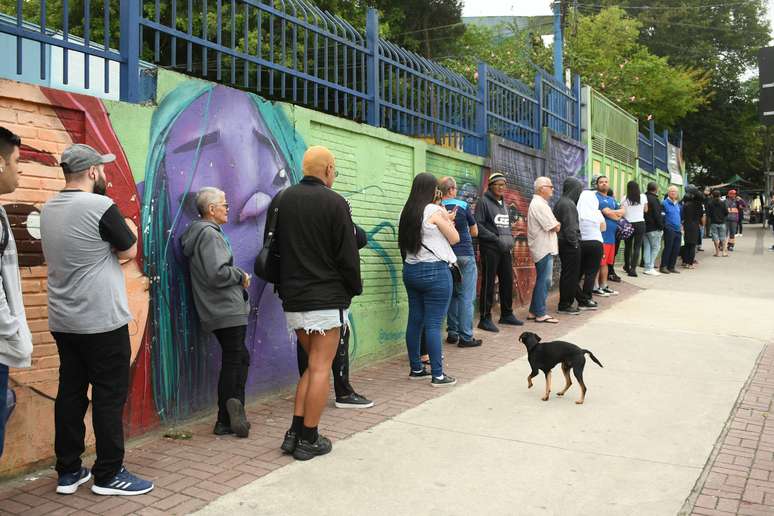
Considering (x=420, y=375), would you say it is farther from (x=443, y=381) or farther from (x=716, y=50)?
(x=716, y=50)

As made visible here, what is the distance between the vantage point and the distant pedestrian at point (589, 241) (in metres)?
9.97

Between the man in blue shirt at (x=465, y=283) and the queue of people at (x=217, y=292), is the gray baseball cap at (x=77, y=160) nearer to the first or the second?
the queue of people at (x=217, y=292)

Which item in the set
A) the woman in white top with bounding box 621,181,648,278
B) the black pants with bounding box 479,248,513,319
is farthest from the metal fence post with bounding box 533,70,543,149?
the black pants with bounding box 479,248,513,319

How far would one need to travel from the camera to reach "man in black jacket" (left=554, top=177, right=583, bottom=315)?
9500 mm

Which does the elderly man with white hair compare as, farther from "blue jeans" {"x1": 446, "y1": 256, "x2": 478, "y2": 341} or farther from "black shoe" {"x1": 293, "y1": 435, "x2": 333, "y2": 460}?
"black shoe" {"x1": 293, "y1": 435, "x2": 333, "y2": 460}

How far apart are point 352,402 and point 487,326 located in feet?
11.5

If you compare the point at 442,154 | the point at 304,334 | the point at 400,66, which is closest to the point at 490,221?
Result: the point at 442,154

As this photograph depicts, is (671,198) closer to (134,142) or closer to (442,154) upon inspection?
(442,154)

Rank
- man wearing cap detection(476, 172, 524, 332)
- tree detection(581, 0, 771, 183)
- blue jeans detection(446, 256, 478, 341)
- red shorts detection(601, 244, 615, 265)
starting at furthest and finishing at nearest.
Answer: tree detection(581, 0, 771, 183)
red shorts detection(601, 244, 615, 265)
man wearing cap detection(476, 172, 524, 332)
blue jeans detection(446, 256, 478, 341)

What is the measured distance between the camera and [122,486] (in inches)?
143

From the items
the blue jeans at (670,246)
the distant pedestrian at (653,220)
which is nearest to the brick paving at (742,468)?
the distant pedestrian at (653,220)

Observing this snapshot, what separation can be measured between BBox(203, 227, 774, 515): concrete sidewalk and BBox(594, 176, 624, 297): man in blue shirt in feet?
11.9

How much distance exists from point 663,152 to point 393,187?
1861 cm

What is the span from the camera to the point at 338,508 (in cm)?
350
